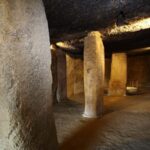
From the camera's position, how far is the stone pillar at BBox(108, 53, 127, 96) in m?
8.88

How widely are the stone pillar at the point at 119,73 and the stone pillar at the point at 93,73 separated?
3.55 m

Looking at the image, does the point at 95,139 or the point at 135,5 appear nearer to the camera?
the point at 135,5

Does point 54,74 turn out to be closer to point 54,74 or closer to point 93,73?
point 54,74

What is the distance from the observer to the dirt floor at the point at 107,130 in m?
3.40

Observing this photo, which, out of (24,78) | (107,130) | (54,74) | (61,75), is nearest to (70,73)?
(61,75)

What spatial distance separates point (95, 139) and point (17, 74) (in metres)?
2.32

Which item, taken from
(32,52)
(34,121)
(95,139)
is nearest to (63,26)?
(95,139)

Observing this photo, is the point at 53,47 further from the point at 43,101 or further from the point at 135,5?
the point at 43,101

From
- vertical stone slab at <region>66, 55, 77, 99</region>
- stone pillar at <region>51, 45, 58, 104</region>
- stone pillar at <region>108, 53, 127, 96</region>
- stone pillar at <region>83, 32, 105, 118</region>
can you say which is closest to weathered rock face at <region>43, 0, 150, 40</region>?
stone pillar at <region>83, 32, 105, 118</region>

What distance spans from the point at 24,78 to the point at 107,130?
2.74m

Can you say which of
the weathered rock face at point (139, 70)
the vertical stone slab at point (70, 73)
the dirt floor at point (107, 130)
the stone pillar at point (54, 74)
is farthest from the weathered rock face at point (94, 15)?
the weathered rock face at point (139, 70)

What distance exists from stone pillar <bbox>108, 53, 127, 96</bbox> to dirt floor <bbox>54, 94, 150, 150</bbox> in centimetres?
268

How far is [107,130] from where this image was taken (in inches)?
165

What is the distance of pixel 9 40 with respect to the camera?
1.71 m
